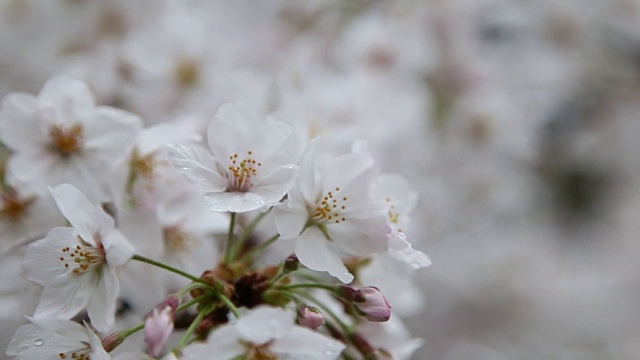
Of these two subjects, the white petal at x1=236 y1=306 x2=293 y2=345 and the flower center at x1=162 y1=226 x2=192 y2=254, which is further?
the flower center at x1=162 y1=226 x2=192 y2=254

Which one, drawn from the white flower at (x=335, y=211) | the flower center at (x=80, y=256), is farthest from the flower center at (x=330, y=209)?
the flower center at (x=80, y=256)

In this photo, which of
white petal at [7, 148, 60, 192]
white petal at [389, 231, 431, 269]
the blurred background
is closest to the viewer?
white petal at [389, 231, 431, 269]

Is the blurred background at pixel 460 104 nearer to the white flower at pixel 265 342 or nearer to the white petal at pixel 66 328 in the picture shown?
the white petal at pixel 66 328

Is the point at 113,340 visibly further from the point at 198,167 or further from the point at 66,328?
the point at 198,167

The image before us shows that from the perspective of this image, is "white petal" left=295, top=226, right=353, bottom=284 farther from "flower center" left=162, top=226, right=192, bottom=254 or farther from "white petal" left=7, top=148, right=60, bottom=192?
"white petal" left=7, top=148, right=60, bottom=192

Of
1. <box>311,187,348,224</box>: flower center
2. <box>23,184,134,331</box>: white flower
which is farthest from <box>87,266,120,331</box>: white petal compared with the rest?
<box>311,187,348,224</box>: flower center
